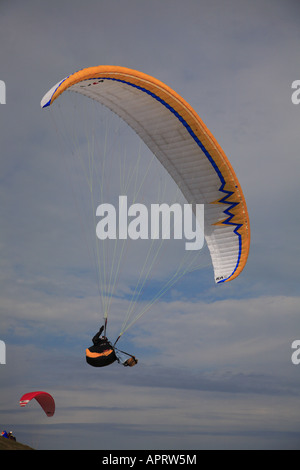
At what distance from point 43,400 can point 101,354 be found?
1163 cm

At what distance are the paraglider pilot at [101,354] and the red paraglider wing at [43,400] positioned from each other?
7.64 meters

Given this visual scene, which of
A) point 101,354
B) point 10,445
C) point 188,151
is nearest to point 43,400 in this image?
point 10,445

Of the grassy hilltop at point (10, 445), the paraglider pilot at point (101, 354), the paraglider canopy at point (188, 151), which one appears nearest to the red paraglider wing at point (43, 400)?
the grassy hilltop at point (10, 445)

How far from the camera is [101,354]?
18250 mm

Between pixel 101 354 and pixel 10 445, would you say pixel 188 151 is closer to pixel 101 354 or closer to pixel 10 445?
pixel 101 354

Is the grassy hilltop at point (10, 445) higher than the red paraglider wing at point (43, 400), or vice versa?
the red paraglider wing at point (43, 400)

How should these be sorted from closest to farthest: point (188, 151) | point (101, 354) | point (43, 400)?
point (101, 354)
point (188, 151)
point (43, 400)

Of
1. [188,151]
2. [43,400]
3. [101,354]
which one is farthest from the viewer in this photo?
[43,400]

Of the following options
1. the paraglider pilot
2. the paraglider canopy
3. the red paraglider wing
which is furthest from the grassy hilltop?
the paraglider canopy

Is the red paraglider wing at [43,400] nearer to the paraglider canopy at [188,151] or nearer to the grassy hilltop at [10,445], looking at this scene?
the grassy hilltop at [10,445]

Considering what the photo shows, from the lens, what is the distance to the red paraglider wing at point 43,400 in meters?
25.7
